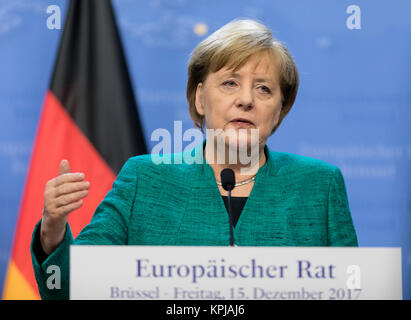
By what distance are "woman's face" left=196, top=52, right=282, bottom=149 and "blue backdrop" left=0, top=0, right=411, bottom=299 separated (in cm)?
90

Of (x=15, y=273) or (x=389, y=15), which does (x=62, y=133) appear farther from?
(x=389, y=15)

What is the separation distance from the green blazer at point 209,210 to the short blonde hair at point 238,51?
0.94 ft

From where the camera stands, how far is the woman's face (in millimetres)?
1507

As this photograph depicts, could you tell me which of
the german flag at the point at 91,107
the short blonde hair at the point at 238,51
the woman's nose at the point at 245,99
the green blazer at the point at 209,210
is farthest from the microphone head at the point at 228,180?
the german flag at the point at 91,107

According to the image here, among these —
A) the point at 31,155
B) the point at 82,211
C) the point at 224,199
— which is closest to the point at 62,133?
the point at 31,155

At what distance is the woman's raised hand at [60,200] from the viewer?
1.19 meters

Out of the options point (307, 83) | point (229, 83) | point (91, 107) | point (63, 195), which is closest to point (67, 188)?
point (63, 195)

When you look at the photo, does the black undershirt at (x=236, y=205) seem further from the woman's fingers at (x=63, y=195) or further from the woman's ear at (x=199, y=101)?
the woman's fingers at (x=63, y=195)

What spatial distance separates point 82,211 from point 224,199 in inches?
38.7

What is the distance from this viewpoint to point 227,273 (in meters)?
0.99

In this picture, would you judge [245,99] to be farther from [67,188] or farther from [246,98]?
[67,188]

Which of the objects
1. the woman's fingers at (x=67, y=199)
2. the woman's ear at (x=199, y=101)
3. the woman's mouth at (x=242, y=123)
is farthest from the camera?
the woman's ear at (x=199, y=101)

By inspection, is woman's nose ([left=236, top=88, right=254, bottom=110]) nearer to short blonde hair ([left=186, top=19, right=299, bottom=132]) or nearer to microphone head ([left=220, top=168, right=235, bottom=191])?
short blonde hair ([left=186, top=19, right=299, bottom=132])
